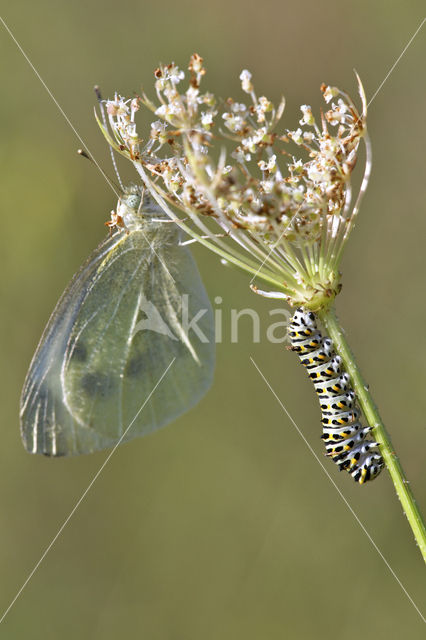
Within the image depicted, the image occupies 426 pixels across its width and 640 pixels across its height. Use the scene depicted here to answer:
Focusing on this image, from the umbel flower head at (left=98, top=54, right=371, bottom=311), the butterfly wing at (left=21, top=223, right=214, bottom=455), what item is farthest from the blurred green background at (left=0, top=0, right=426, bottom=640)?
the umbel flower head at (left=98, top=54, right=371, bottom=311)

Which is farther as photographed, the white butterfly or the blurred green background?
the blurred green background

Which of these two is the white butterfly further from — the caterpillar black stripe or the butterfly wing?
the caterpillar black stripe

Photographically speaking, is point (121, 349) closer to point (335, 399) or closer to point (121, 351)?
Result: point (121, 351)

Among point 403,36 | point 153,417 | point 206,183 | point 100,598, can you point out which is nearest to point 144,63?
point 403,36

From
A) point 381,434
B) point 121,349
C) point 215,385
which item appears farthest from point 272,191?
point 215,385

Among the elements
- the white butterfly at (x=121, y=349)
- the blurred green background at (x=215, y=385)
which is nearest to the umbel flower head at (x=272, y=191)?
the white butterfly at (x=121, y=349)

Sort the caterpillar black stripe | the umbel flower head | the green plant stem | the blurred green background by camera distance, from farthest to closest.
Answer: the blurred green background < the caterpillar black stripe < the umbel flower head < the green plant stem
